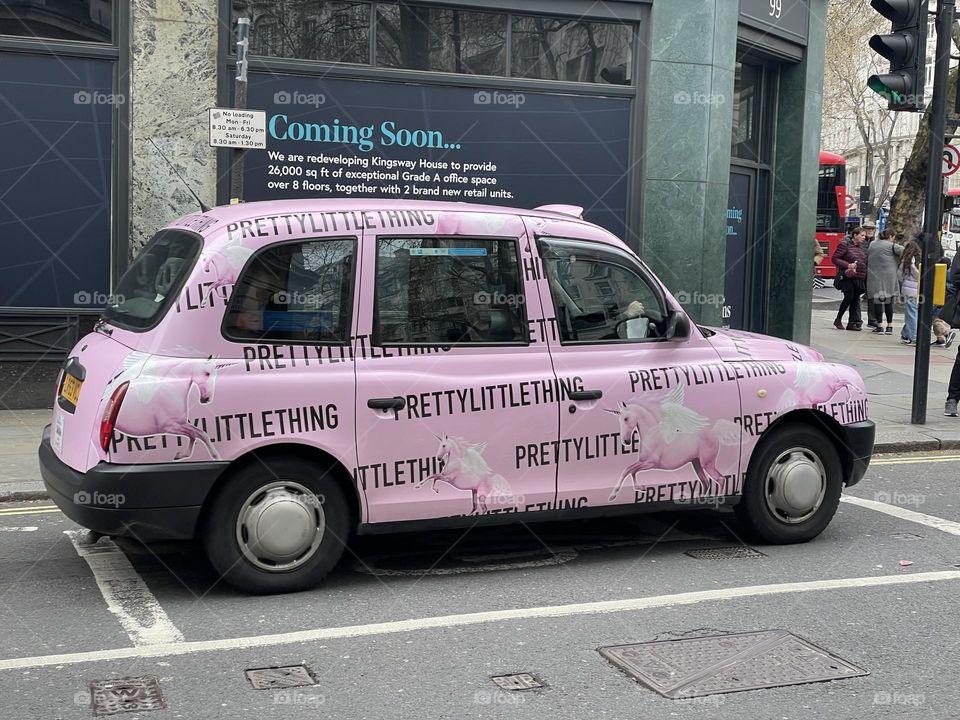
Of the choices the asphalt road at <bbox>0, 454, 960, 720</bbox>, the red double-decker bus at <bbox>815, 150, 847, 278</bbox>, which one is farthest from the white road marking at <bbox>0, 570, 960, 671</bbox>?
the red double-decker bus at <bbox>815, 150, 847, 278</bbox>

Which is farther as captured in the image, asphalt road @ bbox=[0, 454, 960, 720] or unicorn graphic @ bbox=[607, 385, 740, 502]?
unicorn graphic @ bbox=[607, 385, 740, 502]

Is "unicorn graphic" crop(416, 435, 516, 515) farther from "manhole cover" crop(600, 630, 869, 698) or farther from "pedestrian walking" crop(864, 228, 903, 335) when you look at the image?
"pedestrian walking" crop(864, 228, 903, 335)

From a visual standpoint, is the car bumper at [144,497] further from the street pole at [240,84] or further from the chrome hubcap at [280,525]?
the street pole at [240,84]

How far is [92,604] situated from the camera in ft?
18.1

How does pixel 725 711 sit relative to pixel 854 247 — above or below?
below

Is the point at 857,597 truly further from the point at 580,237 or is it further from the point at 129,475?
the point at 129,475

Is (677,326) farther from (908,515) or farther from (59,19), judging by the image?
(59,19)

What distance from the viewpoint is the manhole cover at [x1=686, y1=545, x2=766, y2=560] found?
21.5ft

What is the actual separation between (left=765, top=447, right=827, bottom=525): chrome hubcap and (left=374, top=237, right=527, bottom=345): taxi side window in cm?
175

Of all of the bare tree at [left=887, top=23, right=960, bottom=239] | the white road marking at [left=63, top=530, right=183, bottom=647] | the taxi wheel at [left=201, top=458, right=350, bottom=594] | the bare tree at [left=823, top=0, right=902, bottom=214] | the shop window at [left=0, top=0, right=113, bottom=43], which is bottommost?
the white road marking at [left=63, top=530, right=183, bottom=647]

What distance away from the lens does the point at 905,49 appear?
34.6ft

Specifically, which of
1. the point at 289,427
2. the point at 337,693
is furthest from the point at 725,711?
the point at 289,427

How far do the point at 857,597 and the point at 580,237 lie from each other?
2.28 meters

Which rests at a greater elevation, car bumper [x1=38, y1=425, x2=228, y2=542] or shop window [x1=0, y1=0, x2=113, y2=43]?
shop window [x1=0, y1=0, x2=113, y2=43]
